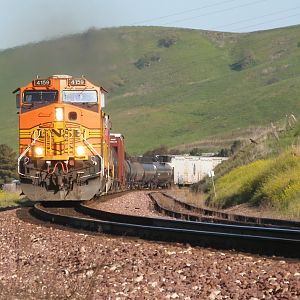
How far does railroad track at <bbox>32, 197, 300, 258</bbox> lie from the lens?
8719 millimetres

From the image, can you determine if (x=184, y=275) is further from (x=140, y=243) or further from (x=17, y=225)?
(x=17, y=225)

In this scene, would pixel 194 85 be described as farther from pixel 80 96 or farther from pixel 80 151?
pixel 80 151

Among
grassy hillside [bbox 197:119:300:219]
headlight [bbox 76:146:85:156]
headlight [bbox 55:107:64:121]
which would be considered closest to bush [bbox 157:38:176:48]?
grassy hillside [bbox 197:119:300:219]

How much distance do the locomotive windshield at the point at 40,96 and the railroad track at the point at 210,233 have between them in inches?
245

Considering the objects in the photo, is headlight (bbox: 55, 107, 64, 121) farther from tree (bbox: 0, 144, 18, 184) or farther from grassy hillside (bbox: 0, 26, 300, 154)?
tree (bbox: 0, 144, 18, 184)

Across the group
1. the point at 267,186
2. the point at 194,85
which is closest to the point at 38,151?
the point at 267,186

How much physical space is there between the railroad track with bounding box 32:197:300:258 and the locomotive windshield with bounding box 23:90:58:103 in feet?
20.4

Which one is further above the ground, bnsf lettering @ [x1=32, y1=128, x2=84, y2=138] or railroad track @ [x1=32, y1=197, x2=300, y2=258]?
bnsf lettering @ [x1=32, y1=128, x2=84, y2=138]

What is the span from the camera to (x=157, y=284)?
7766 millimetres

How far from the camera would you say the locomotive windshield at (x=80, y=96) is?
70.9 feet

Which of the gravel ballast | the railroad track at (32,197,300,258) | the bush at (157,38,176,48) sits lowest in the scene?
the gravel ballast

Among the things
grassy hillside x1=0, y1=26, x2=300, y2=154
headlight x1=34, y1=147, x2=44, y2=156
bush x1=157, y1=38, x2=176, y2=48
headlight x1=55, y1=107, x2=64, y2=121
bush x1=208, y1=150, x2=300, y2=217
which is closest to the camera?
bush x1=208, y1=150, x2=300, y2=217

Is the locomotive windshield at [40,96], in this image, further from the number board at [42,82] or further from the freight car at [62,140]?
the number board at [42,82]

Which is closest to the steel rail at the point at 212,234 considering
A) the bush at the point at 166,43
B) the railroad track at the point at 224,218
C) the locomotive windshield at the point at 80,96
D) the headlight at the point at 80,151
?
the railroad track at the point at 224,218
